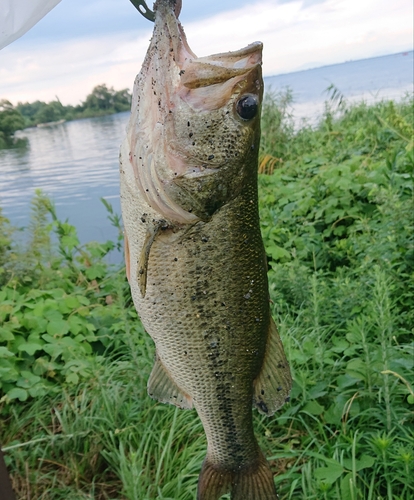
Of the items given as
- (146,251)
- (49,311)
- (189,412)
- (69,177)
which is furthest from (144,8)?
(69,177)

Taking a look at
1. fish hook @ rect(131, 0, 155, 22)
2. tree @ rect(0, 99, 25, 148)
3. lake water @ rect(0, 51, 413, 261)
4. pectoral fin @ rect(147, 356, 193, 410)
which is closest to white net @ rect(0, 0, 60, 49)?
fish hook @ rect(131, 0, 155, 22)

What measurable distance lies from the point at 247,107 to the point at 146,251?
48 cm

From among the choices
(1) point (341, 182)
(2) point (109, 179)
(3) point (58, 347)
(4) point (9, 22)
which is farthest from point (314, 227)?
(4) point (9, 22)

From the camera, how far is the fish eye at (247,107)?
130 cm

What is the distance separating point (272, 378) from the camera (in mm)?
1536

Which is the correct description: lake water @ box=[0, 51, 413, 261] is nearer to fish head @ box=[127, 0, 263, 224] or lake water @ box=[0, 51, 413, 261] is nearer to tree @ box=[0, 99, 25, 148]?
tree @ box=[0, 99, 25, 148]

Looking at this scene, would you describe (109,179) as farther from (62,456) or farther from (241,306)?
(241,306)

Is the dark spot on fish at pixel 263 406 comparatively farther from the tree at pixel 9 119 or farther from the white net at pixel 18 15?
the tree at pixel 9 119

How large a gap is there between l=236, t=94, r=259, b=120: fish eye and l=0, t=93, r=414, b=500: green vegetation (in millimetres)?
1270

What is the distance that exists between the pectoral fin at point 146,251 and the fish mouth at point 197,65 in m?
0.35

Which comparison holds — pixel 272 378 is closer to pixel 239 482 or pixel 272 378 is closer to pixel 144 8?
pixel 239 482

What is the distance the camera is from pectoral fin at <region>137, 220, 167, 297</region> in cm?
133

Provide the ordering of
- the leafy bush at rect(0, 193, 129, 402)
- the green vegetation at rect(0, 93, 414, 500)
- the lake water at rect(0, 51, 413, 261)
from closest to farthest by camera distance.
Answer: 1. the green vegetation at rect(0, 93, 414, 500)
2. the leafy bush at rect(0, 193, 129, 402)
3. the lake water at rect(0, 51, 413, 261)

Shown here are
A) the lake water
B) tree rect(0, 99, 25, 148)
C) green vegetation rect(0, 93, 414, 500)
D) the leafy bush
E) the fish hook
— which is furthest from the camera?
the lake water
